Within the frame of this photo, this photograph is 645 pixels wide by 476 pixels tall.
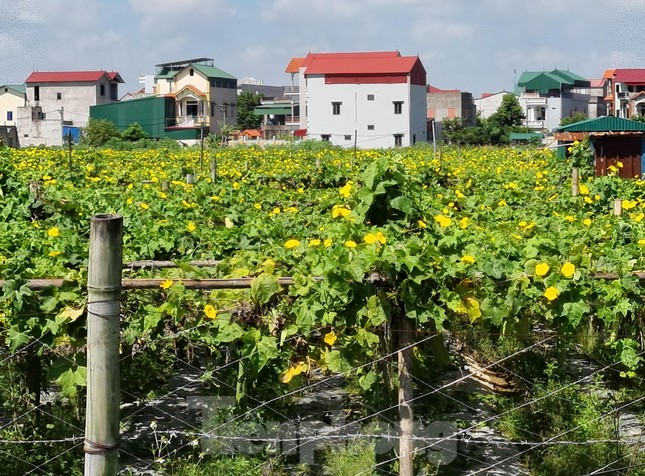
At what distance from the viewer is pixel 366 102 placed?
59.3 m

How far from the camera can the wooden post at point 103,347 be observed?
2832mm

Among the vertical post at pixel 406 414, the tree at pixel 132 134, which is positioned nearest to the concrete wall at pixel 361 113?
the tree at pixel 132 134

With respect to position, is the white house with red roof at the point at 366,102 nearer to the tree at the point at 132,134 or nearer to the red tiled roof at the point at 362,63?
the red tiled roof at the point at 362,63

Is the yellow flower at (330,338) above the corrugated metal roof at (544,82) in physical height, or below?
below

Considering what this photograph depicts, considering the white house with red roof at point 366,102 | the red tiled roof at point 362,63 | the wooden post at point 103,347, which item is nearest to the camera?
the wooden post at point 103,347

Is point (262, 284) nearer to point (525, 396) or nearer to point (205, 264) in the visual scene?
point (205, 264)

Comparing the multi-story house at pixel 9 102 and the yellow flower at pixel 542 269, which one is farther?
the multi-story house at pixel 9 102

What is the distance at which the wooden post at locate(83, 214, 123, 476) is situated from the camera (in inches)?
111

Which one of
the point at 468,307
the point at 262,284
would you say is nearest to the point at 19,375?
the point at 262,284

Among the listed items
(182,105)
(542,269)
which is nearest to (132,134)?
(182,105)

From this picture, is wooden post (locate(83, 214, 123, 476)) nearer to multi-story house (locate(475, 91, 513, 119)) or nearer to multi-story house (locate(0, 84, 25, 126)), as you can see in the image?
multi-story house (locate(0, 84, 25, 126))

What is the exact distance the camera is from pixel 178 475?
202 inches

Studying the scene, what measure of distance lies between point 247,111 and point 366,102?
2283cm

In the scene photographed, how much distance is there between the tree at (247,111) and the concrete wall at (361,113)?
19.3 meters
